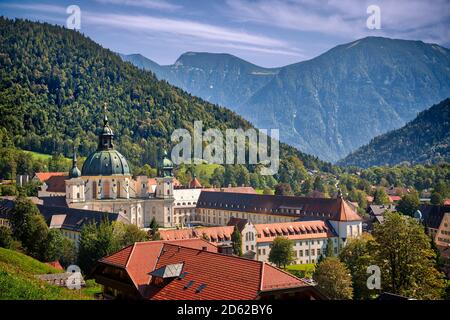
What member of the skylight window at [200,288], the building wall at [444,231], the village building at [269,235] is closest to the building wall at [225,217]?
the village building at [269,235]

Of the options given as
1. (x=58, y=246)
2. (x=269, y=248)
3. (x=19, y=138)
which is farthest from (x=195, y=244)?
(x=19, y=138)

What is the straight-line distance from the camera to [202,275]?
27.7m

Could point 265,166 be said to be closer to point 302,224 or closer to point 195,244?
point 302,224

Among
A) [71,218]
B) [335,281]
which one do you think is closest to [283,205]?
[71,218]

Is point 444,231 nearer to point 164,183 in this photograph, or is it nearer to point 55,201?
point 164,183

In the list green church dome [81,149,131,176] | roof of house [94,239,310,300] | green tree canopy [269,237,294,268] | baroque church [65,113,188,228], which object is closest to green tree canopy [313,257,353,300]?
green tree canopy [269,237,294,268]

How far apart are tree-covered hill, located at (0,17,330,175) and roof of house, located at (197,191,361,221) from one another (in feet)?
164

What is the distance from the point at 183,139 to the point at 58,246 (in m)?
117

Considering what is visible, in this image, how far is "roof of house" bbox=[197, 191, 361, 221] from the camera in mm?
86062

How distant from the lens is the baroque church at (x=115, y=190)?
94.5m

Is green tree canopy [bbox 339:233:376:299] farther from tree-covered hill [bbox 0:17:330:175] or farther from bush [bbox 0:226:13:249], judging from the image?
tree-covered hill [bbox 0:17:330:175]

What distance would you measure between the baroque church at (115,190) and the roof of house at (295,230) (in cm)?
2402

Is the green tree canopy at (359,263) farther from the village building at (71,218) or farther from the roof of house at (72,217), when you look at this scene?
the roof of house at (72,217)
